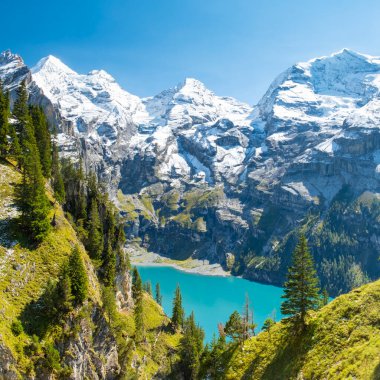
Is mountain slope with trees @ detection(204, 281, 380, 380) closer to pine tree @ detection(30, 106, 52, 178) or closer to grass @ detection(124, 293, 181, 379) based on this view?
grass @ detection(124, 293, 181, 379)

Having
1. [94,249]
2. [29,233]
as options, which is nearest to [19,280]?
[29,233]

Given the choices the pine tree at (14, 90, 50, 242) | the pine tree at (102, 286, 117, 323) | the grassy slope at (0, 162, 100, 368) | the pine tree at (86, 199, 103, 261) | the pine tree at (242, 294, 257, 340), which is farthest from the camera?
the pine tree at (86, 199, 103, 261)

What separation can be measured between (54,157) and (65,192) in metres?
12.1

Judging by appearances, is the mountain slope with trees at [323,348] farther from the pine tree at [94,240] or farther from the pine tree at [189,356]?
the pine tree at [94,240]

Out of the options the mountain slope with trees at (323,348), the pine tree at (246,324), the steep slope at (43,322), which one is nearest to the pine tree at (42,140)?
the steep slope at (43,322)

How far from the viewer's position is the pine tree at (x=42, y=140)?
8962 centimetres

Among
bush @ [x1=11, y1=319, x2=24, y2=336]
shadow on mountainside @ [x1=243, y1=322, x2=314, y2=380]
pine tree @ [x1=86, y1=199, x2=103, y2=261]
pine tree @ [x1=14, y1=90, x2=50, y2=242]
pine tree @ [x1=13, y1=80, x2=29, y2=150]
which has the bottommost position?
shadow on mountainside @ [x1=243, y1=322, x2=314, y2=380]

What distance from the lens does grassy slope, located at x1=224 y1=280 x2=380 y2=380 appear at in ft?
130

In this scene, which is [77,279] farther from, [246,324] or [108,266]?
[108,266]

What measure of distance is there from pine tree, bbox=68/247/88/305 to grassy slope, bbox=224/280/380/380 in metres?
26.5

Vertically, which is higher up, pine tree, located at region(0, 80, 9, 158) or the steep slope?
pine tree, located at region(0, 80, 9, 158)

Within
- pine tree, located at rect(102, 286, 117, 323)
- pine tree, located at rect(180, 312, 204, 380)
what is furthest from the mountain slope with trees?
pine tree, located at rect(180, 312, 204, 380)

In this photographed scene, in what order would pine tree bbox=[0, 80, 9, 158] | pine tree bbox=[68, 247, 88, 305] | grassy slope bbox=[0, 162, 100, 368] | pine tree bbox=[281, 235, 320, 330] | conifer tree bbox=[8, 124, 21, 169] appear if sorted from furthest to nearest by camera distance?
pine tree bbox=[0, 80, 9, 158]
conifer tree bbox=[8, 124, 21, 169]
pine tree bbox=[68, 247, 88, 305]
pine tree bbox=[281, 235, 320, 330]
grassy slope bbox=[0, 162, 100, 368]

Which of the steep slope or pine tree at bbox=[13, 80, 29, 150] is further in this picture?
pine tree at bbox=[13, 80, 29, 150]
